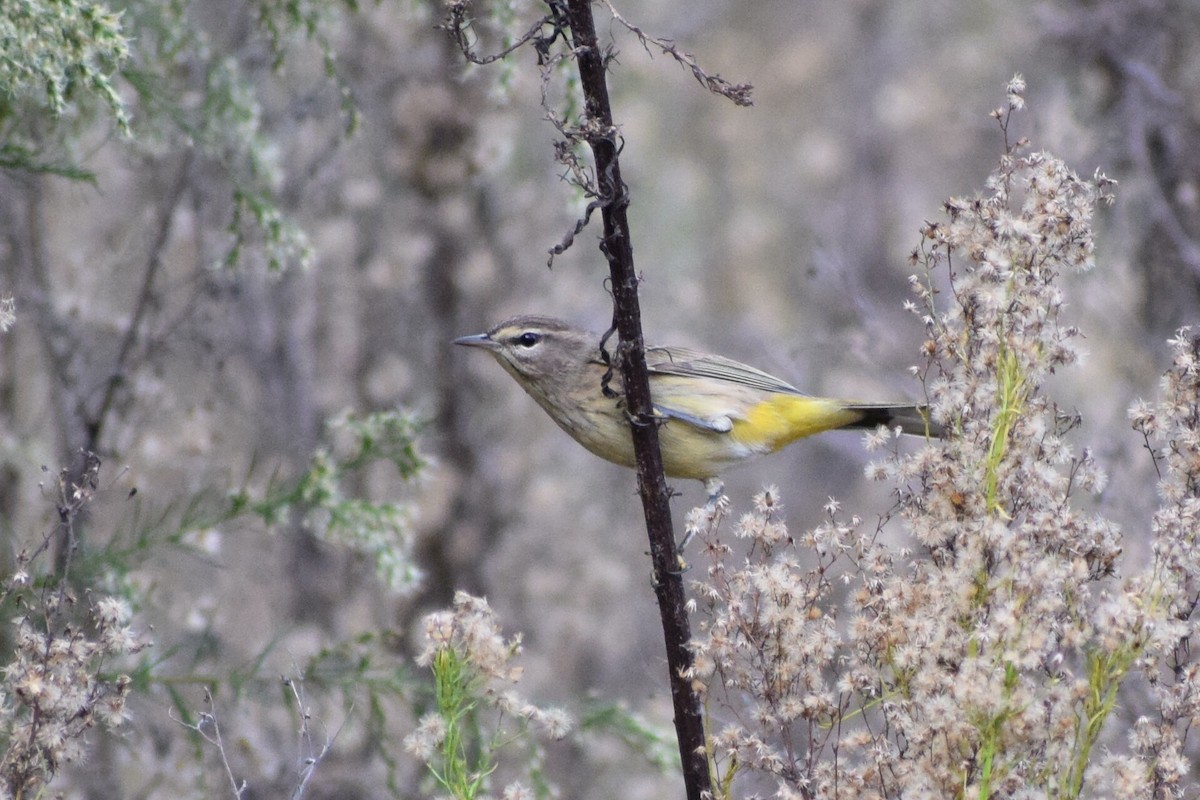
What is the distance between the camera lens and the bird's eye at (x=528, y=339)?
547cm

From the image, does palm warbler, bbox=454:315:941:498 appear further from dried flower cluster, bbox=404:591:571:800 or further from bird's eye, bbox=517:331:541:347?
dried flower cluster, bbox=404:591:571:800

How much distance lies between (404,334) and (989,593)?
233 inches

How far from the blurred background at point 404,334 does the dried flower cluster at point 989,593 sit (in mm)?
1023

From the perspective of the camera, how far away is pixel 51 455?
559cm

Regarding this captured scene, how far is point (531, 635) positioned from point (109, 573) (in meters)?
4.80

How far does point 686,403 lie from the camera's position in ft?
18.4

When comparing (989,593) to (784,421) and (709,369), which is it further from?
(709,369)

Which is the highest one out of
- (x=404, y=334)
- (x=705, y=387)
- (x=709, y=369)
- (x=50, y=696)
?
(x=404, y=334)

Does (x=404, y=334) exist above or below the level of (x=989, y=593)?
above

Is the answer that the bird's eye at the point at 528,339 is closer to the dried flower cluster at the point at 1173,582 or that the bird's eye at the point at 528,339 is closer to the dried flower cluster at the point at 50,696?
the dried flower cluster at the point at 50,696

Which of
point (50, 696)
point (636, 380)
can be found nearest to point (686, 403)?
point (636, 380)

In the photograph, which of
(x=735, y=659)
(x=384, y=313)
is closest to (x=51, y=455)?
(x=384, y=313)

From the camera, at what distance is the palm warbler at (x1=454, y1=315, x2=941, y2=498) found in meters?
5.32

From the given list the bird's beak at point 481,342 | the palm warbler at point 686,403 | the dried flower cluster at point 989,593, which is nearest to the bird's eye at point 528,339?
the palm warbler at point 686,403
